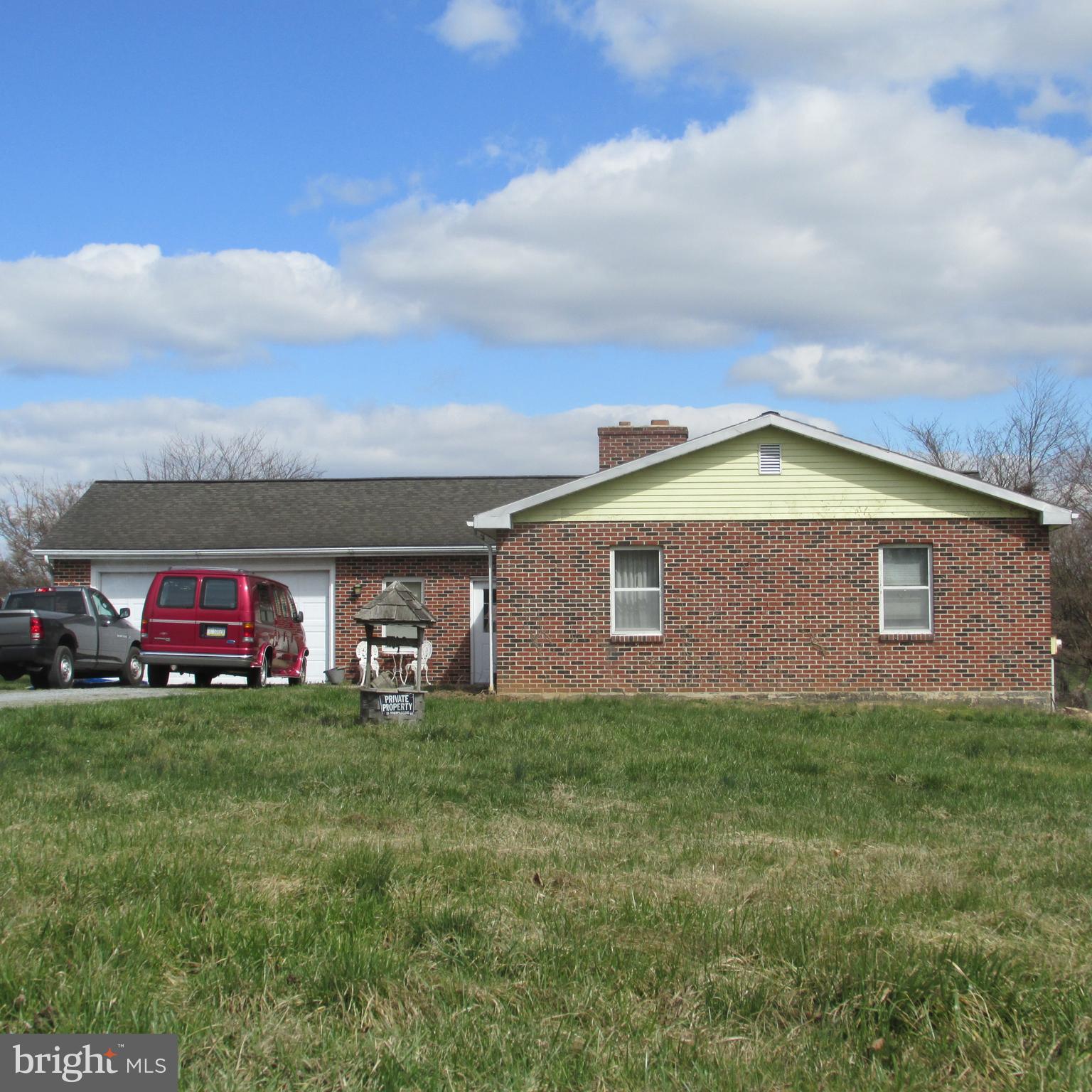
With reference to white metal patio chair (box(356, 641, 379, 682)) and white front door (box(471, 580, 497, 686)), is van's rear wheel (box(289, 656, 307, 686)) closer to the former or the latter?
white metal patio chair (box(356, 641, 379, 682))

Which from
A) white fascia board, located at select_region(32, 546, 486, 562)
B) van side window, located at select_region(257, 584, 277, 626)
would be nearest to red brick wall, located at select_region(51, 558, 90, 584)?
white fascia board, located at select_region(32, 546, 486, 562)

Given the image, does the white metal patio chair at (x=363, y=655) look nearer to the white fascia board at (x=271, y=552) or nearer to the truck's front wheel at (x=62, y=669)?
the white fascia board at (x=271, y=552)

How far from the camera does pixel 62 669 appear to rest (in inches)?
802

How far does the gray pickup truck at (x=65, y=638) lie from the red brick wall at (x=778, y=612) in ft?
23.1

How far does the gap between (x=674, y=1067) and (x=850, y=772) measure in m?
8.03

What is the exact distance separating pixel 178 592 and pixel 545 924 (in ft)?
53.2

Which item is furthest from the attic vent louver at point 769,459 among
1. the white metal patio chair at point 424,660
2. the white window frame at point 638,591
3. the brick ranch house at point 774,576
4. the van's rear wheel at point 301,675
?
the van's rear wheel at point 301,675

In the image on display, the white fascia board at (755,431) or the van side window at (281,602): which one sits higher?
the white fascia board at (755,431)

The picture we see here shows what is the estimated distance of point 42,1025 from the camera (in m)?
4.22

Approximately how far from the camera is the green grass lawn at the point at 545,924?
417 centimetres

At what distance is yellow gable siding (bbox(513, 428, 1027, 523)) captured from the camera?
19.9 m

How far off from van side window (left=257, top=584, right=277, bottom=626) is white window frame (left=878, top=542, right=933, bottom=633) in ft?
33.3

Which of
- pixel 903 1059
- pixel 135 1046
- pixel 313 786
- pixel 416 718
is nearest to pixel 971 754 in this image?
pixel 416 718

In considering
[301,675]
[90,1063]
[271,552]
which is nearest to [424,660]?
[301,675]
